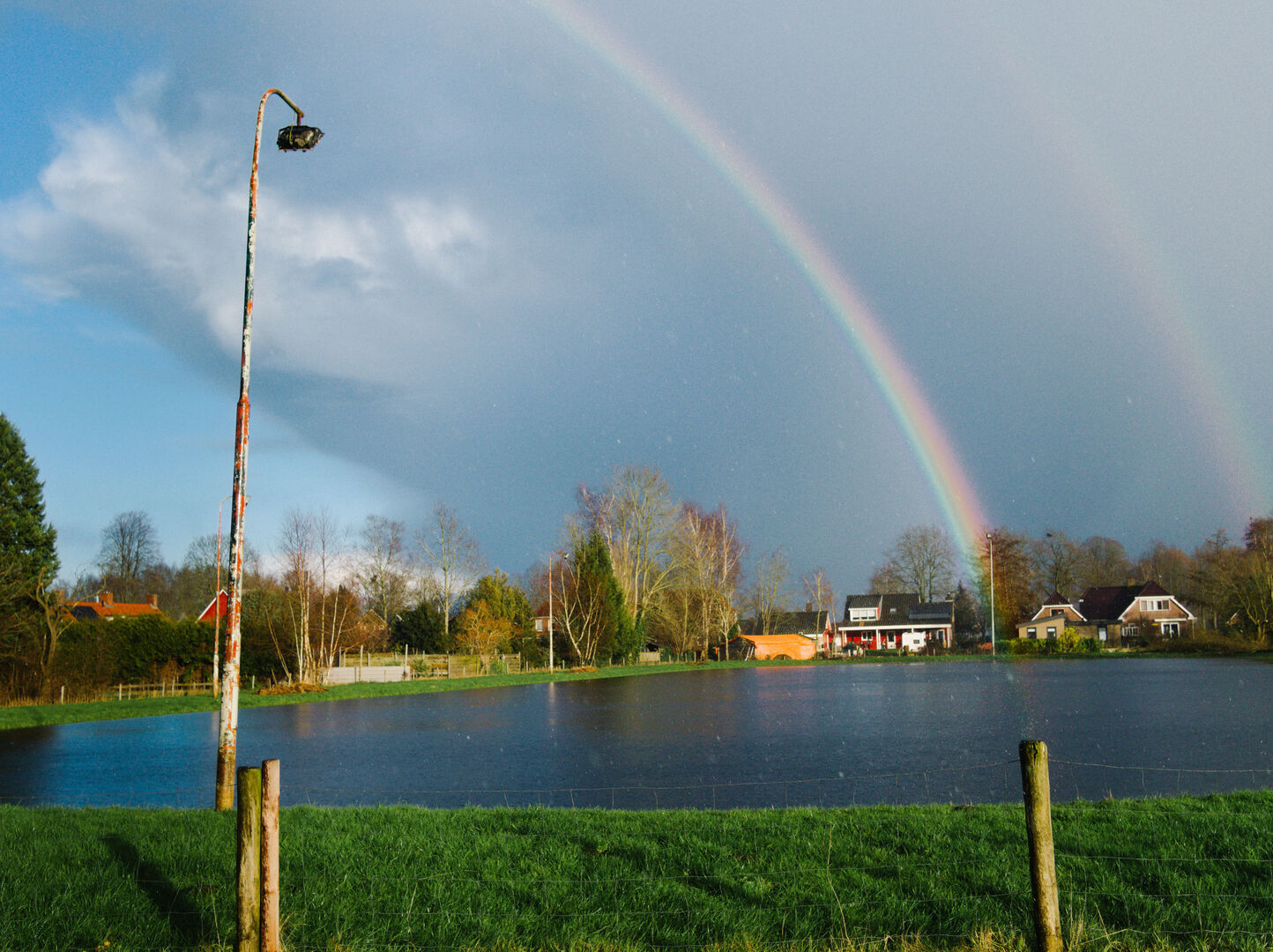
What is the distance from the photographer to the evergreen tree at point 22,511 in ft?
132

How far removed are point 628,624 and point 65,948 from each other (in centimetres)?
5975

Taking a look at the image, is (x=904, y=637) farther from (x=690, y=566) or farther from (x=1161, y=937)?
(x=1161, y=937)

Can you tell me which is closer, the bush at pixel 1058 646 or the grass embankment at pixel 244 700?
the grass embankment at pixel 244 700

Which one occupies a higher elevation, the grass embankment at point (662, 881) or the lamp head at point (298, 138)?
the lamp head at point (298, 138)

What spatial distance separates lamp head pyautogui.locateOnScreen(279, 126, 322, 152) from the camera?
10531 millimetres

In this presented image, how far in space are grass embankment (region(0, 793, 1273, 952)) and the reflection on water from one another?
3.04 m

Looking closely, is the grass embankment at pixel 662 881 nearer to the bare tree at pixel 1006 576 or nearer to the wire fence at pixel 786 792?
the wire fence at pixel 786 792

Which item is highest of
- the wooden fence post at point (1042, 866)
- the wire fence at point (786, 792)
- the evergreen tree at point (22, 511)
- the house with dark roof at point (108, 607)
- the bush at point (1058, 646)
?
the evergreen tree at point (22, 511)

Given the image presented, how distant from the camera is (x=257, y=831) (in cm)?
463

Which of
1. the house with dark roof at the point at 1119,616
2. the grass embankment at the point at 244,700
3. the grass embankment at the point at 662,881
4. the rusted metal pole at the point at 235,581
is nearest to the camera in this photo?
the grass embankment at the point at 662,881

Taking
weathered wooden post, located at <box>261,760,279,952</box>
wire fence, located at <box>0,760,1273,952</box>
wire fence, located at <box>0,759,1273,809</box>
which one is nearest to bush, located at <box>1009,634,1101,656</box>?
wire fence, located at <box>0,759,1273,809</box>

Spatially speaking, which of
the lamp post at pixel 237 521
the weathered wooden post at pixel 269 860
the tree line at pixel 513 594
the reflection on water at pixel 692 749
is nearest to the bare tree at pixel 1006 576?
the tree line at pixel 513 594

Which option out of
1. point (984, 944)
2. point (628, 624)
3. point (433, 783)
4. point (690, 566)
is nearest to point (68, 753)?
point (433, 783)

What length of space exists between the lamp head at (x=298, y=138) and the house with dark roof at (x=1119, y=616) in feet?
280
